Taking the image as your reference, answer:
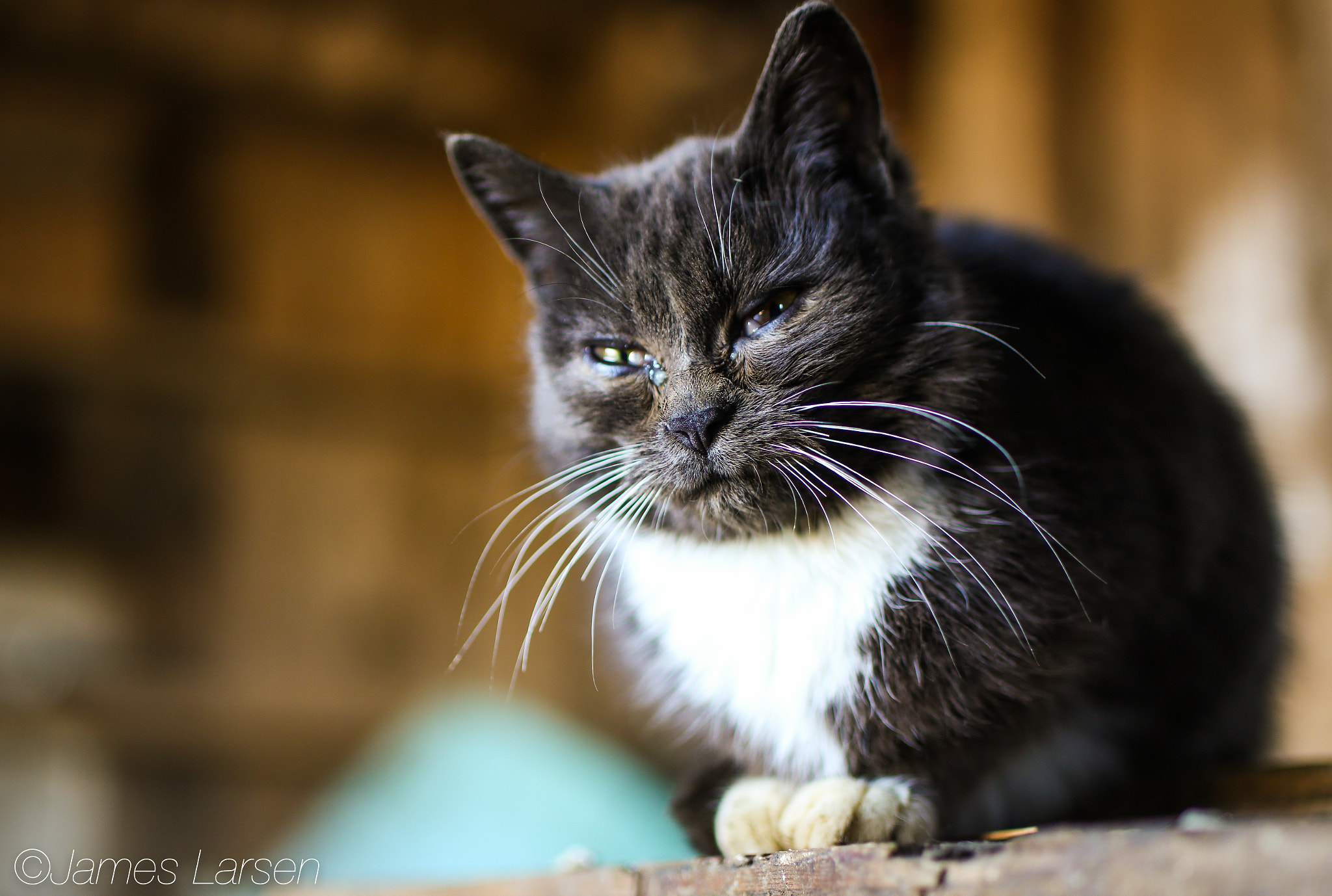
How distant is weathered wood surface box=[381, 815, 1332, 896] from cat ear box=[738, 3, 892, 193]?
62 centimetres

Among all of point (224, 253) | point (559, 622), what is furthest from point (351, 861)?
point (224, 253)

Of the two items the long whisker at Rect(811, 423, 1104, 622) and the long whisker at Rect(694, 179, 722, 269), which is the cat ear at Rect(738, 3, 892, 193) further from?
the long whisker at Rect(811, 423, 1104, 622)

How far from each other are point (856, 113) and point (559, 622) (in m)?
3.03

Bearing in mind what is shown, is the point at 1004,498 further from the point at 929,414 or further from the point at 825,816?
the point at 825,816

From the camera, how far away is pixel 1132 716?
1.16 meters

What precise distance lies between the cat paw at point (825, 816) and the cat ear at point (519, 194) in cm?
60

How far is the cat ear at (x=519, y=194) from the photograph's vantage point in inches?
42.5

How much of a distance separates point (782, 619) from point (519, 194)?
53cm

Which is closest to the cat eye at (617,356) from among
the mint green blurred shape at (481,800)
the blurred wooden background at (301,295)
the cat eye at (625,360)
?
the cat eye at (625,360)

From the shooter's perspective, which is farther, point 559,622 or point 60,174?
point 559,622

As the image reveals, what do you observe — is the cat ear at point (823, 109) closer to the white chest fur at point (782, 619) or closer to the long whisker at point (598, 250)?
the long whisker at point (598, 250)

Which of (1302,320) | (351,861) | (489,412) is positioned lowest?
(351,861)

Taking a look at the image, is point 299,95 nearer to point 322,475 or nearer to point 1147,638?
point 322,475

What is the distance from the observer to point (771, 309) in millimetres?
940
